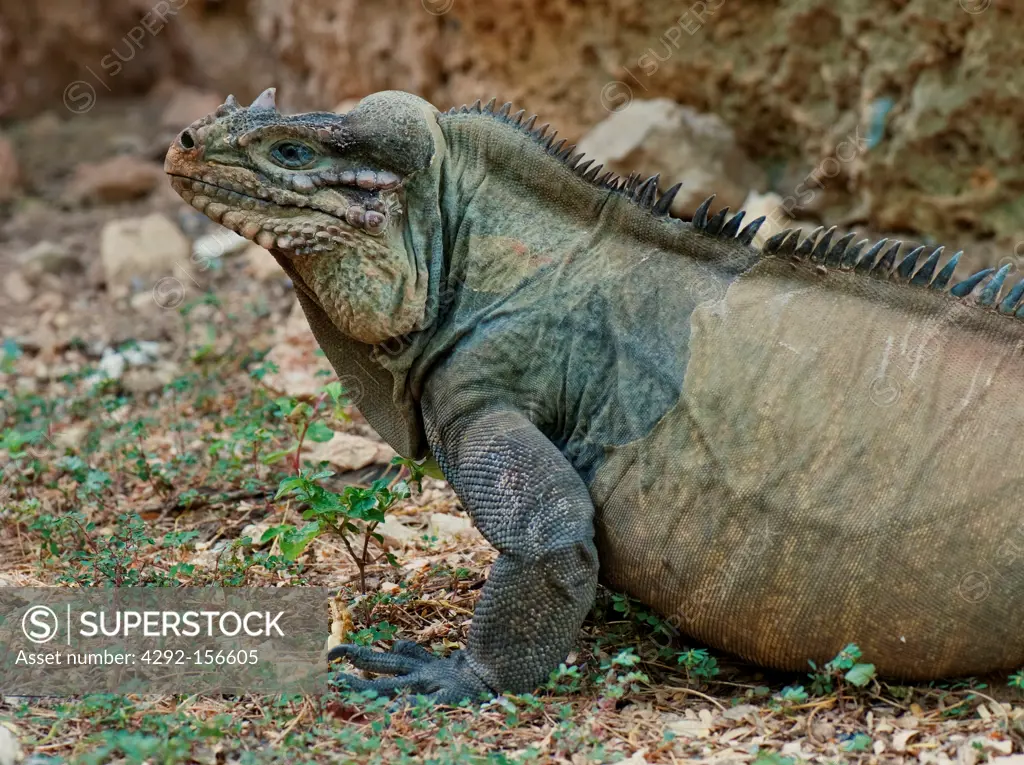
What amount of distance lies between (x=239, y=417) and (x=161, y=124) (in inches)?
379

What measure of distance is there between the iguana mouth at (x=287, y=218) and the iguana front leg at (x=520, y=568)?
0.98m

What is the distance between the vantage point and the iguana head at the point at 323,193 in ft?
16.0

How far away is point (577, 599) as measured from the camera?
468 centimetres

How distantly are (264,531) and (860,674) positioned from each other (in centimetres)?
299

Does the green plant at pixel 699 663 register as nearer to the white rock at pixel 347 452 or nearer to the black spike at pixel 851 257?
the black spike at pixel 851 257

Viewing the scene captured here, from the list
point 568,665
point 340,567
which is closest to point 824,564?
point 568,665

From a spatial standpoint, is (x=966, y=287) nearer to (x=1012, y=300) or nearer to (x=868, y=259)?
(x=1012, y=300)

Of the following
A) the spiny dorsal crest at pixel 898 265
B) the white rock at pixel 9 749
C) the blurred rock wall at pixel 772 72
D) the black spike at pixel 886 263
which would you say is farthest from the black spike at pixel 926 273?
the blurred rock wall at pixel 772 72

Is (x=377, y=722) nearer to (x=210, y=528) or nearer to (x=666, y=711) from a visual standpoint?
(x=666, y=711)

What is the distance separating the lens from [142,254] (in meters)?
11.0

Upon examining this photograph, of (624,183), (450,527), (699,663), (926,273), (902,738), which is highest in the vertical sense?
(624,183)

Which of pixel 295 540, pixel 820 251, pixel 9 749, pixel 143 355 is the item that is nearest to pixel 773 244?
pixel 820 251

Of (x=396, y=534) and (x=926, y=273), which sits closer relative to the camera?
(x=926, y=273)

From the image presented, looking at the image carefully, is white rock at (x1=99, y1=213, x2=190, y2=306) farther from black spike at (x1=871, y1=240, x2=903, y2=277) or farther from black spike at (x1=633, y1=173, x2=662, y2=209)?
black spike at (x1=871, y1=240, x2=903, y2=277)
